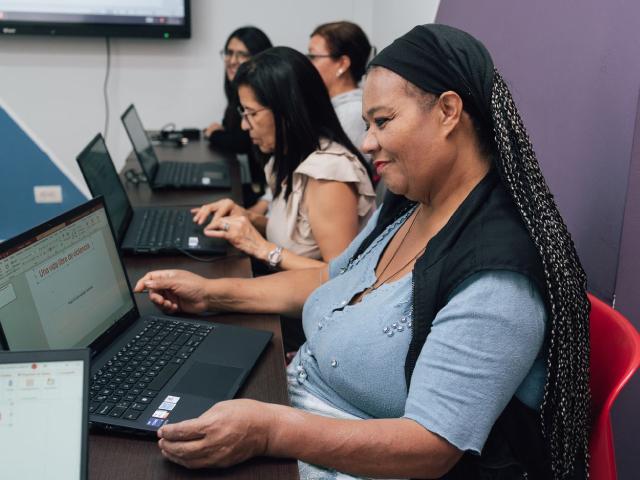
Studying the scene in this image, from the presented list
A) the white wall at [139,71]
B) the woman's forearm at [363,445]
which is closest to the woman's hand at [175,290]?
the woman's forearm at [363,445]

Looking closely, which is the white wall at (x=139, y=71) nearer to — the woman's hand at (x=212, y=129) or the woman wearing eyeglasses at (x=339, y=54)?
the woman's hand at (x=212, y=129)

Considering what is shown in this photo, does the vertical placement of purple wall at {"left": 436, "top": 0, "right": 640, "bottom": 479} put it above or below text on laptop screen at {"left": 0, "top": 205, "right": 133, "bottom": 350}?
above

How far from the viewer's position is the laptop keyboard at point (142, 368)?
1.02 m

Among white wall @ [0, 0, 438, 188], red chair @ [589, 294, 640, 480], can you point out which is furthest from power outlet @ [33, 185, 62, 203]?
red chair @ [589, 294, 640, 480]

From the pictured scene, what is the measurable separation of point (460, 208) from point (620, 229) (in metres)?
0.30

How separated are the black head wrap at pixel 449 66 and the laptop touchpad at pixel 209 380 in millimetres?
535

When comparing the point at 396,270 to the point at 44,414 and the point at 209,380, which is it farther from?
the point at 44,414

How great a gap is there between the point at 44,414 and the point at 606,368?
2.68 ft

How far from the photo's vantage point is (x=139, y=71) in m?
3.86

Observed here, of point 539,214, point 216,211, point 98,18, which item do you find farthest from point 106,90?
point 539,214

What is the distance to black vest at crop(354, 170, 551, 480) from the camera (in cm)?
98

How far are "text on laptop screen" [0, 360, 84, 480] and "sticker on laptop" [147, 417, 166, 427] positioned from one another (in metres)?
0.22

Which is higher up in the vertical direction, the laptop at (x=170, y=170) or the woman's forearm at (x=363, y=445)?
the woman's forearm at (x=363, y=445)

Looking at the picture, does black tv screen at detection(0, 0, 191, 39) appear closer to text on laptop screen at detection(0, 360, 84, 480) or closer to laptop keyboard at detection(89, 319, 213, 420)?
laptop keyboard at detection(89, 319, 213, 420)
